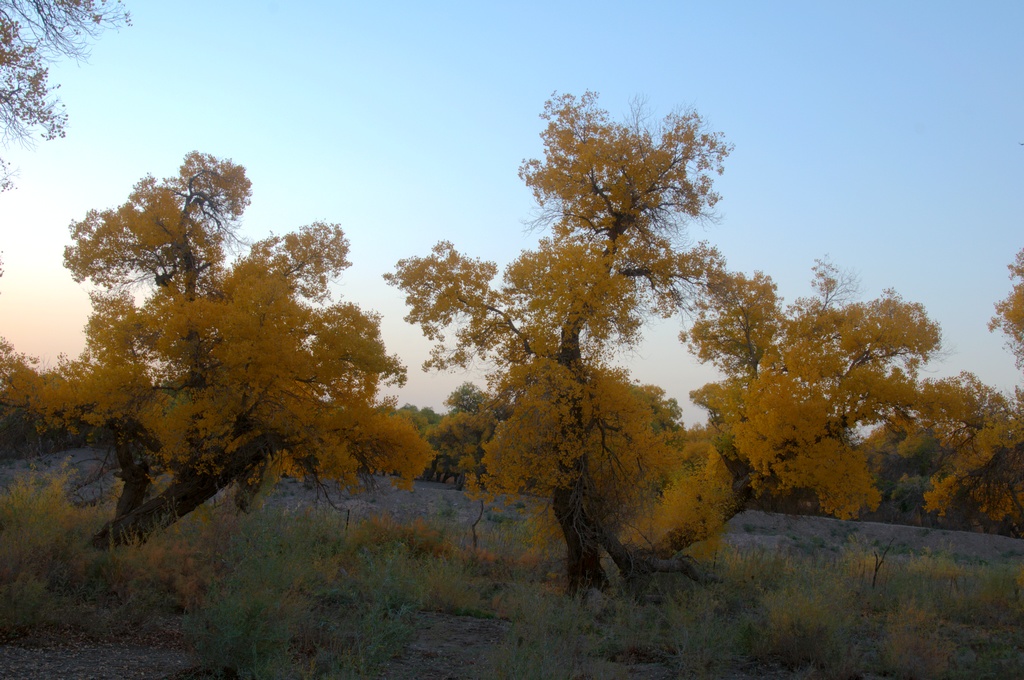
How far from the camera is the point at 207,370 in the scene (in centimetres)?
1361

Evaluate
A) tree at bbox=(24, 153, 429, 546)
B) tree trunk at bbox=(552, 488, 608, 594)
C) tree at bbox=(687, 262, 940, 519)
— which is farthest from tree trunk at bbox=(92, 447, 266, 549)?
tree at bbox=(687, 262, 940, 519)

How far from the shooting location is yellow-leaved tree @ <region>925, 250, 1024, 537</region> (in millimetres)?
13539

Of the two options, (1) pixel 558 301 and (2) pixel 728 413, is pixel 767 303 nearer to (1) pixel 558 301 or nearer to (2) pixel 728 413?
(2) pixel 728 413

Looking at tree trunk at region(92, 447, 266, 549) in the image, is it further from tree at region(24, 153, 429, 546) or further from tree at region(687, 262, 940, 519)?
tree at region(687, 262, 940, 519)

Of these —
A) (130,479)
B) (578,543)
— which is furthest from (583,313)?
(130,479)

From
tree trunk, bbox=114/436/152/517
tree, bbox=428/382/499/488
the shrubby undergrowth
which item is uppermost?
tree, bbox=428/382/499/488

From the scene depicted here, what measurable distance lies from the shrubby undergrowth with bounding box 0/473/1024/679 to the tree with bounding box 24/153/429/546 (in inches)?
48.0

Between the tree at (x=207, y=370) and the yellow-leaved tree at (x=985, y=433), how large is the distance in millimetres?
10617

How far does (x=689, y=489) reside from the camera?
609 inches

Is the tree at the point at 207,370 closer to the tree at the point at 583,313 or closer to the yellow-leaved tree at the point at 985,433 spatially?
the tree at the point at 583,313

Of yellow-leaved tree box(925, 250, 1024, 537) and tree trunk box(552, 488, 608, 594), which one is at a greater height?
yellow-leaved tree box(925, 250, 1024, 537)

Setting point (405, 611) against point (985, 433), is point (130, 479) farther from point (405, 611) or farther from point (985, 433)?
point (985, 433)

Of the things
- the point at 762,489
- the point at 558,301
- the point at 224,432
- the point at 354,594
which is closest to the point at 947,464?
the point at 762,489

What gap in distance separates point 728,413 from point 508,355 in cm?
553
